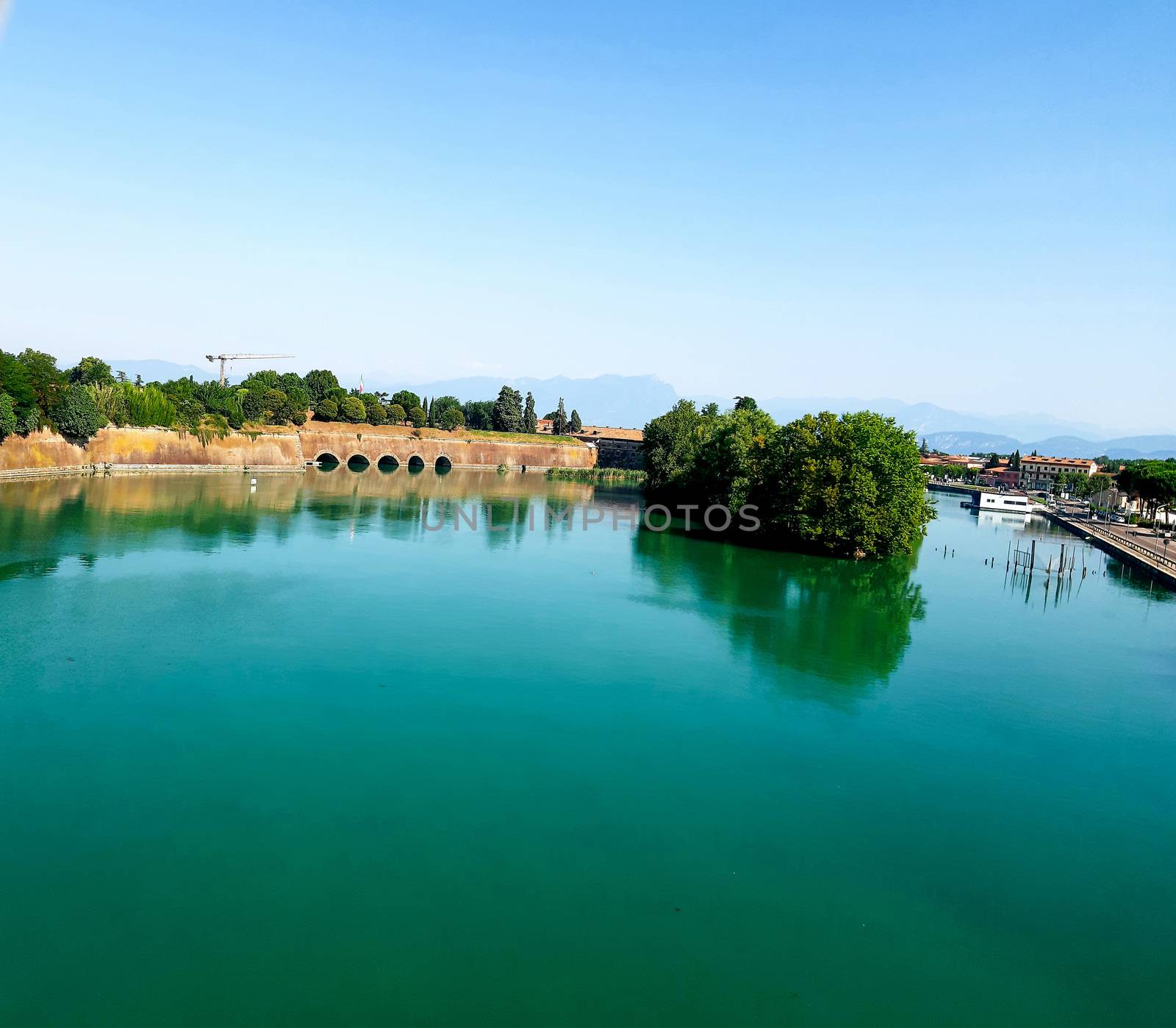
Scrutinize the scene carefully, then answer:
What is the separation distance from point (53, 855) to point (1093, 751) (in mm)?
13794

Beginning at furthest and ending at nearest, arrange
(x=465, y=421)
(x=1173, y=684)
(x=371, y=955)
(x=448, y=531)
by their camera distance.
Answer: (x=465, y=421)
(x=448, y=531)
(x=1173, y=684)
(x=371, y=955)

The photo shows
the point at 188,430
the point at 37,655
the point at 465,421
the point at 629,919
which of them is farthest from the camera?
the point at 465,421

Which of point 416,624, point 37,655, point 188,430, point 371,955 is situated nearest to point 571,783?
point 371,955

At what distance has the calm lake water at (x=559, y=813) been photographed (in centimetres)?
679

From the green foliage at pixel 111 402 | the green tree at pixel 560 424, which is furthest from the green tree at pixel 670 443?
the green tree at pixel 560 424

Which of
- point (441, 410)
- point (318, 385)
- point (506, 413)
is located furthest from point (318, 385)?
point (506, 413)

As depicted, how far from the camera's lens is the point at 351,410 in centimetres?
6575

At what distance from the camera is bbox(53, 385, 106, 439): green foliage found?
133ft

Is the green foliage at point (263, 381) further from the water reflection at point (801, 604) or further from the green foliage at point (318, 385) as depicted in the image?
the water reflection at point (801, 604)

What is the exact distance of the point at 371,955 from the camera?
6910 millimetres

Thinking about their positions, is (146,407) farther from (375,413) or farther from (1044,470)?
(1044,470)

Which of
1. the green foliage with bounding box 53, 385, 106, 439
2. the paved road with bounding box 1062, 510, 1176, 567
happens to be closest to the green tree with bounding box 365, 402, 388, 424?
the green foliage with bounding box 53, 385, 106, 439

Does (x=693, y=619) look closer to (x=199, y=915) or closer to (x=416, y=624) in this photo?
(x=416, y=624)

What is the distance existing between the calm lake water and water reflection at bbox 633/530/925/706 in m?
0.18
